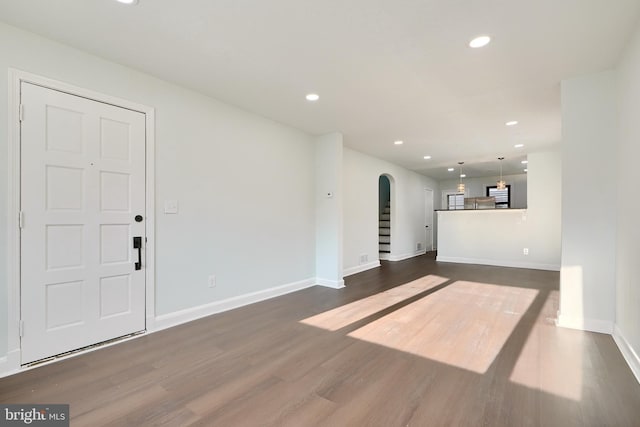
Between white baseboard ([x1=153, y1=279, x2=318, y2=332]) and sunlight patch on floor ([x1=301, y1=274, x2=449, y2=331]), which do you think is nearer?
white baseboard ([x1=153, y1=279, x2=318, y2=332])

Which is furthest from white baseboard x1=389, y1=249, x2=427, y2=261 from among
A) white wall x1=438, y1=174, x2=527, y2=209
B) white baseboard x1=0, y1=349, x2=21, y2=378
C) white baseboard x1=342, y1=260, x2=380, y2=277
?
white baseboard x1=0, y1=349, x2=21, y2=378

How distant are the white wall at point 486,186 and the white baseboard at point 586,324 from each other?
7.60m

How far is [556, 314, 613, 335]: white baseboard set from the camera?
2.82 metres

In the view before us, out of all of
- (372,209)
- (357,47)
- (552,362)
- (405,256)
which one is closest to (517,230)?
(405,256)

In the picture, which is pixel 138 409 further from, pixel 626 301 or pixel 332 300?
pixel 626 301

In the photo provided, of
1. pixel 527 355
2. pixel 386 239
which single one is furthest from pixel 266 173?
pixel 386 239

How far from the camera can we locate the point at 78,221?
249cm

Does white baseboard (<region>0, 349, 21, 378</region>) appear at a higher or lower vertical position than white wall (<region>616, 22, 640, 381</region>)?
lower

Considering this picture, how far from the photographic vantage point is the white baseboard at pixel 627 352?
6.87 feet

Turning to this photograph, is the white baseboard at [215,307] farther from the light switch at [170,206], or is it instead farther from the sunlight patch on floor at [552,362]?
the sunlight patch on floor at [552,362]

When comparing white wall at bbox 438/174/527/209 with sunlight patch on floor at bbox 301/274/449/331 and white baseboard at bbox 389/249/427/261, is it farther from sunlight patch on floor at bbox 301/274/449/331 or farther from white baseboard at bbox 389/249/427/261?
sunlight patch on floor at bbox 301/274/449/331

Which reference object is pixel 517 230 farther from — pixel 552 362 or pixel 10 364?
pixel 10 364

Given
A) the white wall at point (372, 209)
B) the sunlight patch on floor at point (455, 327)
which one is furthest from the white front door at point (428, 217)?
the sunlight patch on floor at point (455, 327)

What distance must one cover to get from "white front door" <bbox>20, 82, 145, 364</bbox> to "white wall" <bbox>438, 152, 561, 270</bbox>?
6.97 meters
